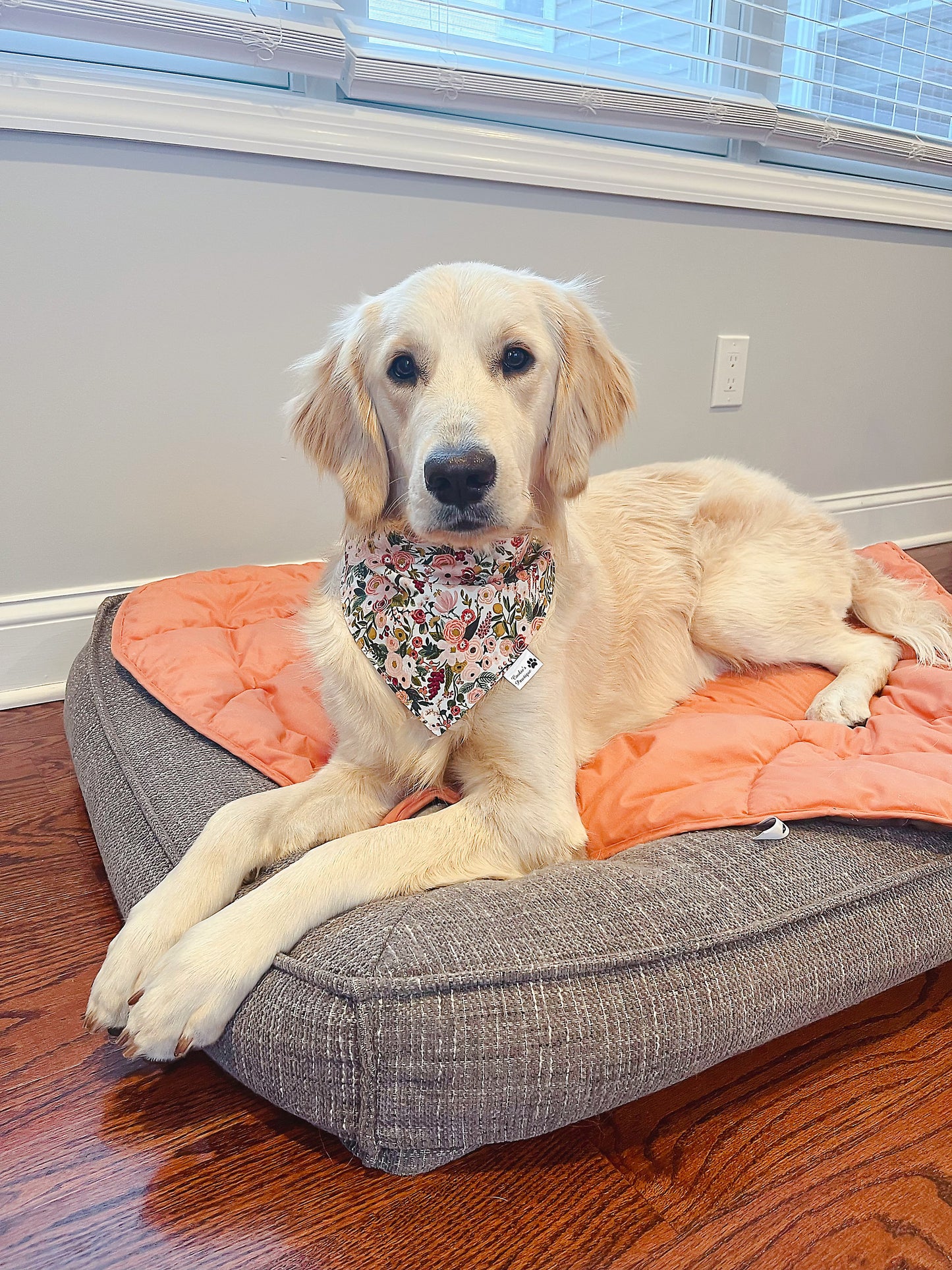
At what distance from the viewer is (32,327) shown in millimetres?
2188

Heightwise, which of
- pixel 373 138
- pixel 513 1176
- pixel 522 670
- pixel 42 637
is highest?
pixel 373 138

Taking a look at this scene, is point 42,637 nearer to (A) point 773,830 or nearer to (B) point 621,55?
(A) point 773,830

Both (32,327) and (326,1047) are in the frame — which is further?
(32,327)

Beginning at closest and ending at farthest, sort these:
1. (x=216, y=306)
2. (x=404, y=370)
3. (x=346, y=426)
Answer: (x=404, y=370) → (x=346, y=426) → (x=216, y=306)

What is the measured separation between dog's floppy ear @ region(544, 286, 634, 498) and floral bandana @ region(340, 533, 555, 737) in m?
0.15

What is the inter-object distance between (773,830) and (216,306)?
1919 mm

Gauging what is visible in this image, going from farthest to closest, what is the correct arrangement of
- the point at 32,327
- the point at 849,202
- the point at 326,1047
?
the point at 849,202 < the point at 32,327 < the point at 326,1047

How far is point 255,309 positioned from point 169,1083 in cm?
193

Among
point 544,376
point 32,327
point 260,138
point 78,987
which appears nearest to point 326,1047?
point 78,987

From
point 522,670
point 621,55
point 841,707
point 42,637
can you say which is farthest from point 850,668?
point 621,55

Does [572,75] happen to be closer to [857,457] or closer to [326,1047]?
[857,457]

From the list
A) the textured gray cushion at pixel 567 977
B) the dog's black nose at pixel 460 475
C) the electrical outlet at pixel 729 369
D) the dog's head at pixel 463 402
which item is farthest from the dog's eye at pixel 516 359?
the electrical outlet at pixel 729 369

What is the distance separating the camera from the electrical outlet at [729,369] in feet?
10.9

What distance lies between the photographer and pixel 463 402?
53.3 inches
